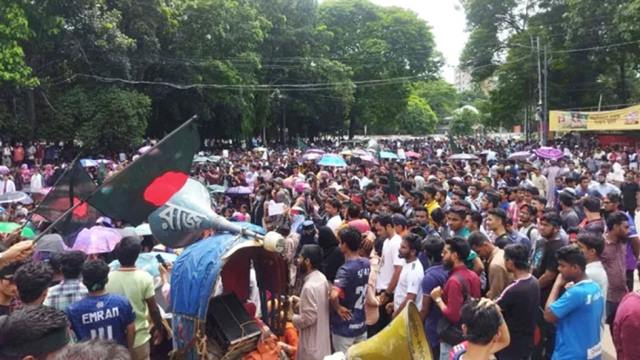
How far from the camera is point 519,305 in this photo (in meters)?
4.67

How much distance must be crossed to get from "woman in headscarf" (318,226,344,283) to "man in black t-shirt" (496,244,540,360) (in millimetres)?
1944

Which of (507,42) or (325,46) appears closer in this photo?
(507,42)

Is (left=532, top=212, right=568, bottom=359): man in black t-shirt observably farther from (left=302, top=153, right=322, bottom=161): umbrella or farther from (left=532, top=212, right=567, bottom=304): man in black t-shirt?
(left=302, top=153, right=322, bottom=161): umbrella

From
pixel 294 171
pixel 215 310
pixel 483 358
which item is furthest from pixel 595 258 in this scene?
pixel 294 171

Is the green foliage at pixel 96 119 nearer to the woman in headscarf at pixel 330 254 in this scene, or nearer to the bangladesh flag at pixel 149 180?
the woman in headscarf at pixel 330 254

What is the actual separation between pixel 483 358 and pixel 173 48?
97.4 ft

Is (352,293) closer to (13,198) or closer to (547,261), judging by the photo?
(547,261)

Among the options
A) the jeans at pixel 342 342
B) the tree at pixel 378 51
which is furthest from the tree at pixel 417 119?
the jeans at pixel 342 342

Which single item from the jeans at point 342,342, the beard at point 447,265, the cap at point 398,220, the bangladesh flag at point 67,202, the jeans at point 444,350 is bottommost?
the jeans at point 342,342

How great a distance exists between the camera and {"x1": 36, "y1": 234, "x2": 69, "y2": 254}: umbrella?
6.35 meters

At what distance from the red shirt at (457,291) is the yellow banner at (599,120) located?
2494 cm

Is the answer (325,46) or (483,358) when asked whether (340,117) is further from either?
(483,358)

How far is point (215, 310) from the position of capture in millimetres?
5551

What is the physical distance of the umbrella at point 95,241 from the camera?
6.73m
